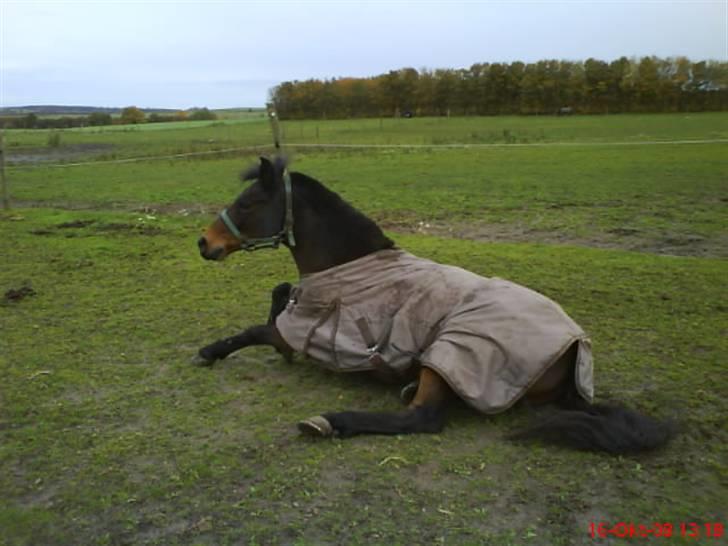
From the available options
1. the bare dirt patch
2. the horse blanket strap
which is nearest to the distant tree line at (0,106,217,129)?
the bare dirt patch

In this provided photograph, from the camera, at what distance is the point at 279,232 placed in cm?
446

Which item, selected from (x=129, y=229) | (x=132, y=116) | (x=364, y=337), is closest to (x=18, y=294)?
(x=129, y=229)

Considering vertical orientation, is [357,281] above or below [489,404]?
above

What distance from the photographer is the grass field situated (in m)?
2.86

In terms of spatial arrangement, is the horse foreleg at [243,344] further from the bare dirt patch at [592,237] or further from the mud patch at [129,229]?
the mud patch at [129,229]

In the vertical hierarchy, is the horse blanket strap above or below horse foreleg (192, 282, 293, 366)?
above

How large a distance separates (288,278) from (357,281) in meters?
2.96

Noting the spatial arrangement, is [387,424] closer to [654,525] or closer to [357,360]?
[357,360]

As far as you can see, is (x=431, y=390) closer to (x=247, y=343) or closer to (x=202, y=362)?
(x=247, y=343)

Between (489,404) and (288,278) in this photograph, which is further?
(288,278)

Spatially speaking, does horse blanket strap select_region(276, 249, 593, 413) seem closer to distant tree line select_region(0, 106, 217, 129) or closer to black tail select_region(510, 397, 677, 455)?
black tail select_region(510, 397, 677, 455)

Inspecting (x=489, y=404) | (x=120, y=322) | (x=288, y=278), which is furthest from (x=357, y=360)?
(x=288, y=278)

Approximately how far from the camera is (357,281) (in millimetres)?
4242
